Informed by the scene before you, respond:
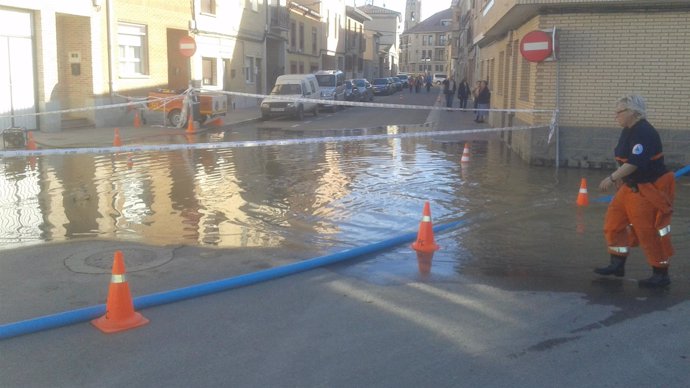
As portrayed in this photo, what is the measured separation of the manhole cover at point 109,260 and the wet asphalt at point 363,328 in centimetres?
4

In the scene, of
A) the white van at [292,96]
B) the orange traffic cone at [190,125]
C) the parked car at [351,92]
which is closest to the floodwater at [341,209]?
the orange traffic cone at [190,125]

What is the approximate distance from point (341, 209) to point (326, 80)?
29696mm

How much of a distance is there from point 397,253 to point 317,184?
15.5ft

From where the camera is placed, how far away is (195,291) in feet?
19.4

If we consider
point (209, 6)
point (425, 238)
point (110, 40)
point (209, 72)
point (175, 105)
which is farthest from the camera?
point (209, 72)

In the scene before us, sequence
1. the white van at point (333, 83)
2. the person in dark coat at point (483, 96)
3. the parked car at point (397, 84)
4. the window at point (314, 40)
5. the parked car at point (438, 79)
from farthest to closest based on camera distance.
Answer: the parked car at point (438, 79) < the parked car at point (397, 84) < the window at point (314, 40) < the white van at point (333, 83) < the person in dark coat at point (483, 96)

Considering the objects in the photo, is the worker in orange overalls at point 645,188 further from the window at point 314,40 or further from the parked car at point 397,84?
the parked car at point 397,84

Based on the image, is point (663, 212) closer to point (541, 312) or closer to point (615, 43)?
point (541, 312)

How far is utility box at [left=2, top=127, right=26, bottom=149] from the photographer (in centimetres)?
1711

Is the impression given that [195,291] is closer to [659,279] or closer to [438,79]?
[659,279]

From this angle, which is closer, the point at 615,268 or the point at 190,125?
the point at 615,268

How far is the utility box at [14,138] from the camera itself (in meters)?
17.1

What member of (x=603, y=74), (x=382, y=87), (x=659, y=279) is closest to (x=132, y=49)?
(x=603, y=74)

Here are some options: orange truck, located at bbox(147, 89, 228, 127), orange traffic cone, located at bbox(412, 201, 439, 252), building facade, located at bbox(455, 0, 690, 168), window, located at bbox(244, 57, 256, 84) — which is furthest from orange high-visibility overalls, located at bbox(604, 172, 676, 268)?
window, located at bbox(244, 57, 256, 84)
